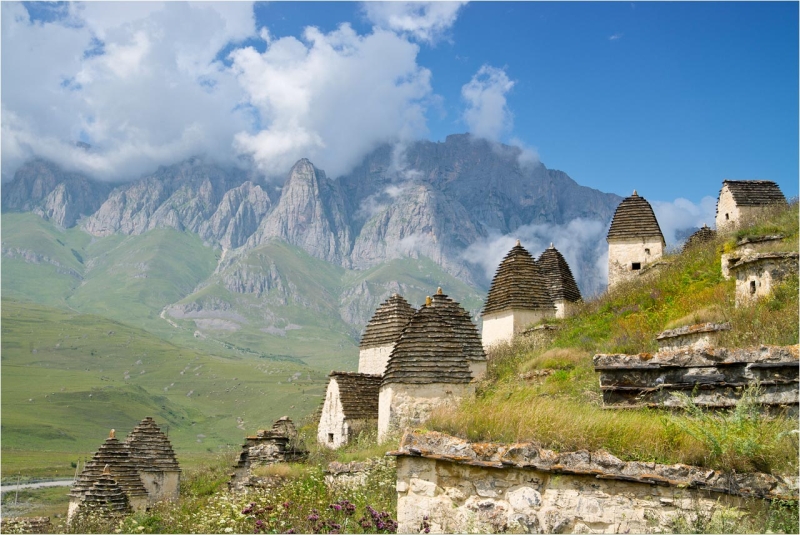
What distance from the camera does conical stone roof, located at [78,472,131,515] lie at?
79.0ft

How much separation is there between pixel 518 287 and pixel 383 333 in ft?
23.3

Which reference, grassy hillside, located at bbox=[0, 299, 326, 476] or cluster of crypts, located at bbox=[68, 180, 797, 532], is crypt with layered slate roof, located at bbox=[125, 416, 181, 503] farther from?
grassy hillside, located at bbox=[0, 299, 326, 476]

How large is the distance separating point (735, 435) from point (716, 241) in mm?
29941

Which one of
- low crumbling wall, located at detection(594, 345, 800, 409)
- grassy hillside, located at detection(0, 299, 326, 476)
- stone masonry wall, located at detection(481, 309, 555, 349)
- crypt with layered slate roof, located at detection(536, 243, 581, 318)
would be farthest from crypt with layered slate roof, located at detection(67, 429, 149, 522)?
grassy hillside, located at detection(0, 299, 326, 476)

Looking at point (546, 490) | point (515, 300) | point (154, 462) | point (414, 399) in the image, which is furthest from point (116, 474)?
point (546, 490)

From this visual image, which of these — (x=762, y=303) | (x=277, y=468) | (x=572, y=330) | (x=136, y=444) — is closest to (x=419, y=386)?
(x=277, y=468)

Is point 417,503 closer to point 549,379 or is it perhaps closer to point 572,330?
point 549,379

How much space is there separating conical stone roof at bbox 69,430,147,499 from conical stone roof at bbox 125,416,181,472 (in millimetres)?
669

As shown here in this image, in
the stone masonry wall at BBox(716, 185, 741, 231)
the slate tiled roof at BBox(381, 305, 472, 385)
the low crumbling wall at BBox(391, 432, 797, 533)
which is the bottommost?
the low crumbling wall at BBox(391, 432, 797, 533)

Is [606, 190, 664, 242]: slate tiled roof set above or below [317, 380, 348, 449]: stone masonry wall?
above

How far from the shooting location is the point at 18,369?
196 m

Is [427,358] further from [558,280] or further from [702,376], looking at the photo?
[558,280]

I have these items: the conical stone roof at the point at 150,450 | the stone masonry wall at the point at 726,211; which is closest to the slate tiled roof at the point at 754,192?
the stone masonry wall at the point at 726,211

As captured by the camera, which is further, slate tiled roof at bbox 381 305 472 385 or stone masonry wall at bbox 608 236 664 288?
stone masonry wall at bbox 608 236 664 288
